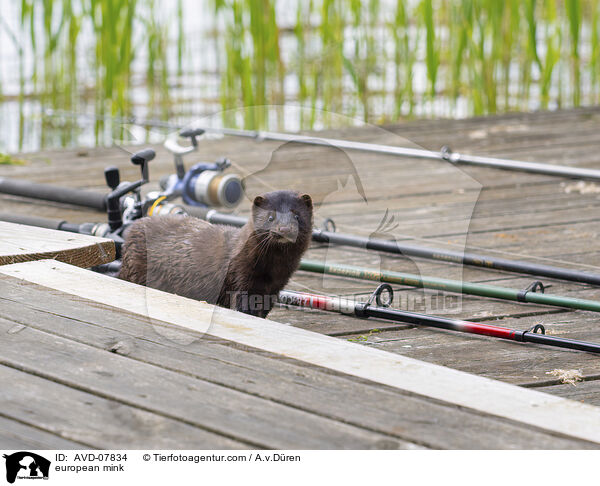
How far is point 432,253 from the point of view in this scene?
2.89 m

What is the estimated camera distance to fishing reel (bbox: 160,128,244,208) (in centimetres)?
304

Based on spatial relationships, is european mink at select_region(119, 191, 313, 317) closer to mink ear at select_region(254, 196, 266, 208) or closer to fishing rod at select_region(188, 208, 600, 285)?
mink ear at select_region(254, 196, 266, 208)

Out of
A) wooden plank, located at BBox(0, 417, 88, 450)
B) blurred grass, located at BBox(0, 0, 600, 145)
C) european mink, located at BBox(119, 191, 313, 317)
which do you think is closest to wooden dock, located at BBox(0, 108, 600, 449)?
wooden plank, located at BBox(0, 417, 88, 450)

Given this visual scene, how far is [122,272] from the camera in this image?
7.93 feet

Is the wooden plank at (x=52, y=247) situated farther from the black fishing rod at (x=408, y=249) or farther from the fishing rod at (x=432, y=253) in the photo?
the fishing rod at (x=432, y=253)

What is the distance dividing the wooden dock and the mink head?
0.24 m

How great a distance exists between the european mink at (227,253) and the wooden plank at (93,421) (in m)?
0.71

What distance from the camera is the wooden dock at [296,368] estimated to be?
1399mm

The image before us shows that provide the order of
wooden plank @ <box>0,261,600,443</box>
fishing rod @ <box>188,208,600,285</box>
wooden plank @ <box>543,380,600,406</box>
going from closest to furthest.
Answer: wooden plank @ <box>0,261,600,443</box> < wooden plank @ <box>543,380,600,406</box> < fishing rod @ <box>188,208,600,285</box>

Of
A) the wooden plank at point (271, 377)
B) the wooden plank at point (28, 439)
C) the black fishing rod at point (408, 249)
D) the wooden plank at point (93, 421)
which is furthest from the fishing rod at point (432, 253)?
the wooden plank at point (28, 439)
